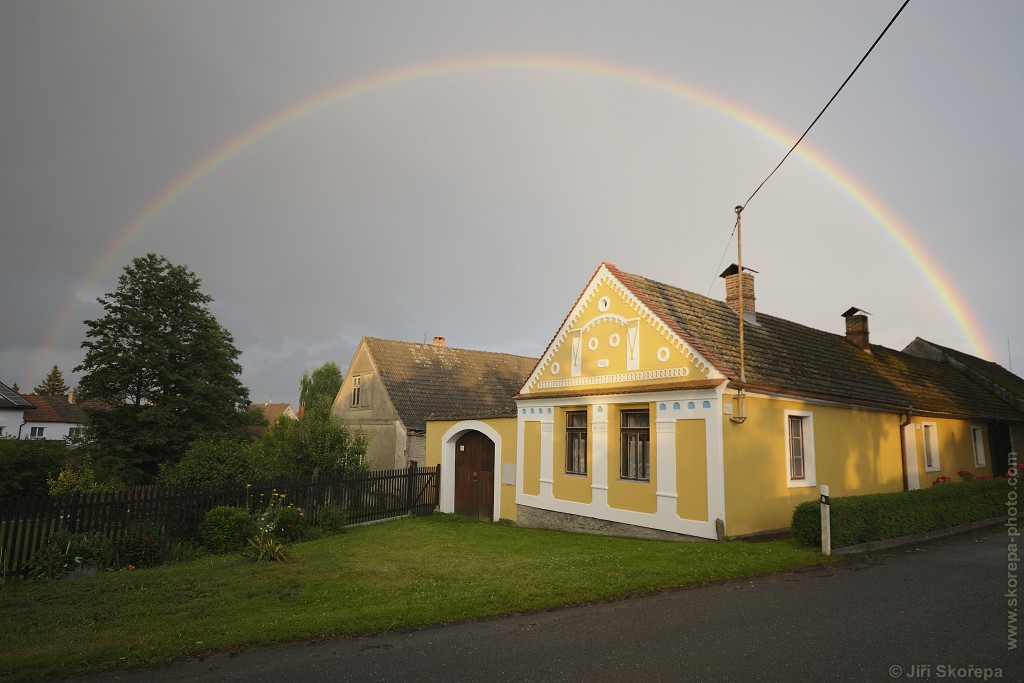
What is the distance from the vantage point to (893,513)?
12.0 metres

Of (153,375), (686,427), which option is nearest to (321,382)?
(153,375)

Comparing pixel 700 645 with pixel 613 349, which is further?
pixel 613 349

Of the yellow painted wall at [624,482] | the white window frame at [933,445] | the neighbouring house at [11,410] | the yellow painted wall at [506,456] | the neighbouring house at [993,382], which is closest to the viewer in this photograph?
the yellow painted wall at [624,482]

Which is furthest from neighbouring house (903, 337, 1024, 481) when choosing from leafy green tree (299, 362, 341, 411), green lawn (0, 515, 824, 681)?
leafy green tree (299, 362, 341, 411)

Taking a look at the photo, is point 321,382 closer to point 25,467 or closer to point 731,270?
point 25,467

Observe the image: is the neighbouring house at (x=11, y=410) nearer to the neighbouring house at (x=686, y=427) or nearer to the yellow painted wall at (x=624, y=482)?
the neighbouring house at (x=686, y=427)

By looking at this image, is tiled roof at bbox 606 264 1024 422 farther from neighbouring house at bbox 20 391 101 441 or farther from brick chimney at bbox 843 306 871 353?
neighbouring house at bbox 20 391 101 441

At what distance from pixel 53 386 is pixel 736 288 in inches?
4747

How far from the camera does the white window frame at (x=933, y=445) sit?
62.8 feet

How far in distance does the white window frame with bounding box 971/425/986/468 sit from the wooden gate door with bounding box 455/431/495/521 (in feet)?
63.2

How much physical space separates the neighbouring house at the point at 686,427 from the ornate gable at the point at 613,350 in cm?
4

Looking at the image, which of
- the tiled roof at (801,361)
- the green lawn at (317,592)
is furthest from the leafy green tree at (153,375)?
the tiled roof at (801,361)

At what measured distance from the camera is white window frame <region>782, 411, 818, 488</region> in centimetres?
1379

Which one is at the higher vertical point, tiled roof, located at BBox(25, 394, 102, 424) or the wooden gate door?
tiled roof, located at BBox(25, 394, 102, 424)
